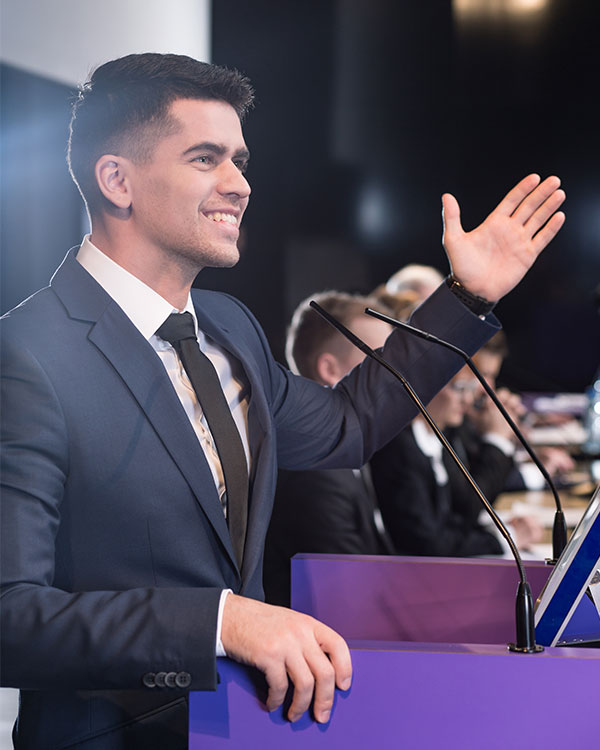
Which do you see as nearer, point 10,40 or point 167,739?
point 167,739

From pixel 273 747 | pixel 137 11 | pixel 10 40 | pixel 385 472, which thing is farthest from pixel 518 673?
pixel 10 40

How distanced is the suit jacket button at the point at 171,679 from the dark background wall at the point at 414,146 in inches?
165

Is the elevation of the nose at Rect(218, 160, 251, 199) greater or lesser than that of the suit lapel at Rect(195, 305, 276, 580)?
greater

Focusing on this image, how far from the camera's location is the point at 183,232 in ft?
3.97

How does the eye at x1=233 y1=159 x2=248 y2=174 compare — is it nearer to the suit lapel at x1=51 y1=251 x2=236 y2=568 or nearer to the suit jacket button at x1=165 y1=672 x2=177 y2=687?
the suit lapel at x1=51 y1=251 x2=236 y2=568

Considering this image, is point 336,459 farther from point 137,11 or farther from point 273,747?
point 137,11

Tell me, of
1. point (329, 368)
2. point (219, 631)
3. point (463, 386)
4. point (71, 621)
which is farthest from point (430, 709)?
point (463, 386)

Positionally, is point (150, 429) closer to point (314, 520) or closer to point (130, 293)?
point (130, 293)

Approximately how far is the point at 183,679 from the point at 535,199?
88cm

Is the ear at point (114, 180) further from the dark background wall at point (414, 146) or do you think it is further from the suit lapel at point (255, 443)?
the dark background wall at point (414, 146)

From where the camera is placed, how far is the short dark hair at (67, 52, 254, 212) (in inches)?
48.3

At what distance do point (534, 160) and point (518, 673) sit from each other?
6.01 meters

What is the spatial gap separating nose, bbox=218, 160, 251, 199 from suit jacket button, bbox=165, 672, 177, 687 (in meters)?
0.64

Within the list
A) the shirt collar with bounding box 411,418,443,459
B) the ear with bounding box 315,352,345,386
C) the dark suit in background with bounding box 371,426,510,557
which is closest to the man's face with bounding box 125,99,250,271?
the ear with bounding box 315,352,345,386
